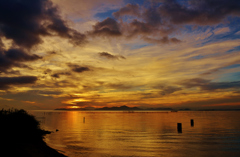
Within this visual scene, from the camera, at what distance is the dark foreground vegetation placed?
52.0ft

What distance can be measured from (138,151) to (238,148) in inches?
547

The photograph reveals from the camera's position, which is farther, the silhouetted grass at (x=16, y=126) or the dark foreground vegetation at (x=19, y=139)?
the silhouetted grass at (x=16, y=126)

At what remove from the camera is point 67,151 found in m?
24.3

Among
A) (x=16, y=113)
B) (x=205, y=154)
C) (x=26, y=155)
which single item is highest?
(x=16, y=113)

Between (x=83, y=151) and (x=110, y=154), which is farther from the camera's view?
(x=83, y=151)

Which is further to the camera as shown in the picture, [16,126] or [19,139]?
[16,126]

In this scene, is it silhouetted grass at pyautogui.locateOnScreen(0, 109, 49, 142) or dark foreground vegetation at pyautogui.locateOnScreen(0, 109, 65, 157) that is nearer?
dark foreground vegetation at pyautogui.locateOnScreen(0, 109, 65, 157)

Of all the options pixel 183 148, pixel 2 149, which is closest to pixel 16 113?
pixel 2 149

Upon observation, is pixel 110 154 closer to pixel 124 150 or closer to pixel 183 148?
pixel 124 150

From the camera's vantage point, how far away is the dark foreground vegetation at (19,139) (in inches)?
624

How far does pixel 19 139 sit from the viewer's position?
21688 millimetres

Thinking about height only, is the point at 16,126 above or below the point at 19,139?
above

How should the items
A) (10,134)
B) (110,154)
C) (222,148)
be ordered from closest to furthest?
(10,134) → (110,154) → (222,148)

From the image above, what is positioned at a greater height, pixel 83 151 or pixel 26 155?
pixel 26 155
